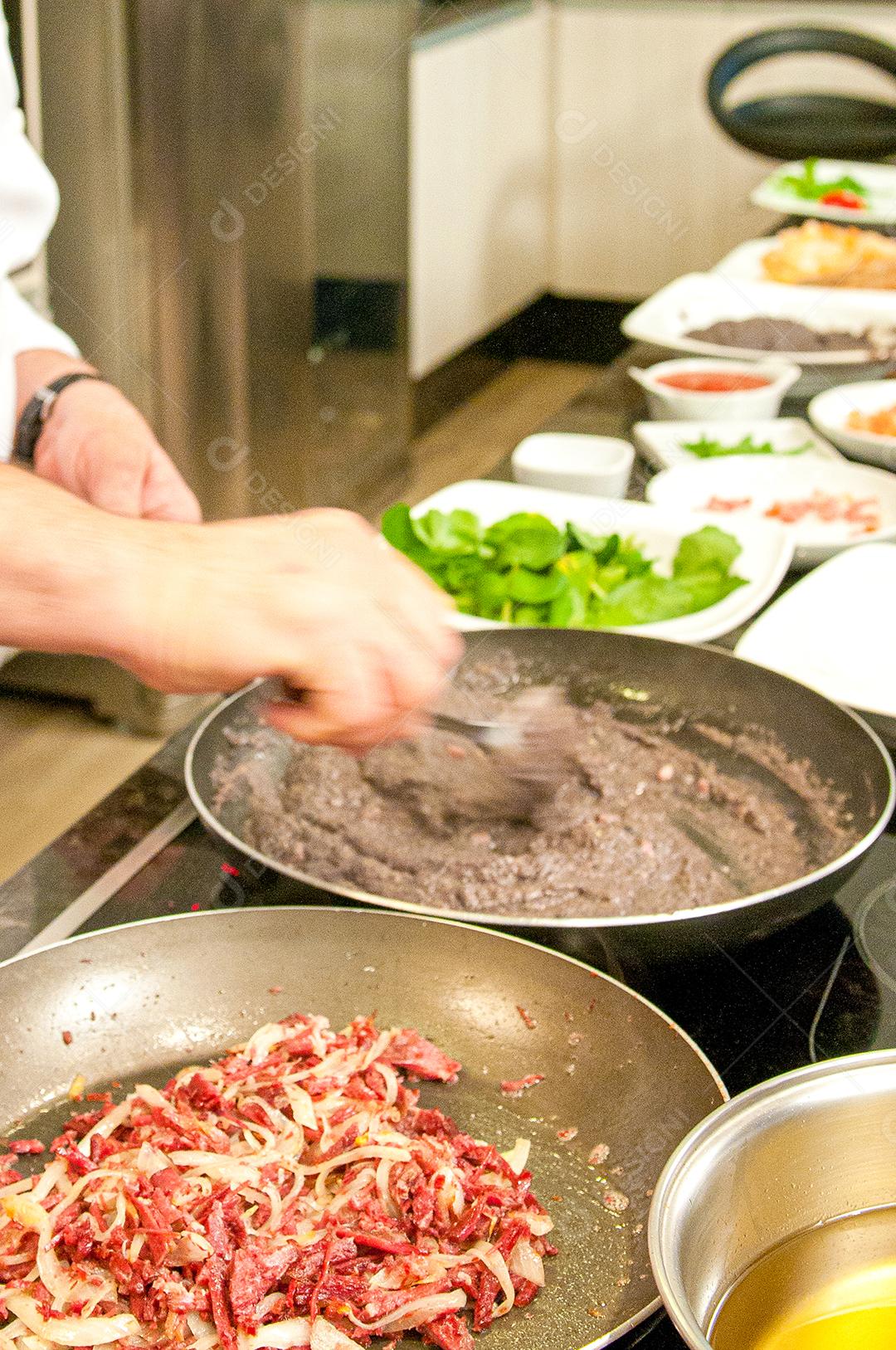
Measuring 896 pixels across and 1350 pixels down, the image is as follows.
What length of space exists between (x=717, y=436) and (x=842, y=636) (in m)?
0.74

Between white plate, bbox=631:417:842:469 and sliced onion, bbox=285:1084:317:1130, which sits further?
white plate, bbox=631:417:842:469

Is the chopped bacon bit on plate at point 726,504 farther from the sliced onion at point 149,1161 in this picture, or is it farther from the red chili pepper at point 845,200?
the red chili pepper at point 845,200

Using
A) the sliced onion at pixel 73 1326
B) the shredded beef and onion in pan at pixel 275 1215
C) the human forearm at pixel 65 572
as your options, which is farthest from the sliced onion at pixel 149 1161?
the human forearm at pixel 65 572

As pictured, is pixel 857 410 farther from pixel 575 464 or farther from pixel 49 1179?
pixel 49 1179

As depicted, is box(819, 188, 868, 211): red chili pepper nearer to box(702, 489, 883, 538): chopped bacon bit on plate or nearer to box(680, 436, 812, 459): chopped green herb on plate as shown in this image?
box(680, 436, 812, 459): chopped green herb on plate

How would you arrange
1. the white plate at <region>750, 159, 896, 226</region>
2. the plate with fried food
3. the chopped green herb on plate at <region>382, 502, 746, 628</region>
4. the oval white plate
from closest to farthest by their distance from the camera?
the chopped green herb on plate at <region>382, 502, 746, 628</region>, the oval white plate, the plate with fried food, the white plate at <region>750, 159, 896, 226</region>

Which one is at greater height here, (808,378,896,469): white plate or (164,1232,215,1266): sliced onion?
(808,378,896,469): white plate

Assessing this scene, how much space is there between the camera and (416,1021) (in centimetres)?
106

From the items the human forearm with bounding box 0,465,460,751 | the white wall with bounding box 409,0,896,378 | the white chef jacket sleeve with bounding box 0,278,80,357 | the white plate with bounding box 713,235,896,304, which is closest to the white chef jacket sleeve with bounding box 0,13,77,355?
the white chef jacket sleeve with bounding box 0,278,80,357

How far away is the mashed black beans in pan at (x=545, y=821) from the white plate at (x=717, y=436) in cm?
89

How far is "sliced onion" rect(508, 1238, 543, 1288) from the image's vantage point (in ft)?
2.76

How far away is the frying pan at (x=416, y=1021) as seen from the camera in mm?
930

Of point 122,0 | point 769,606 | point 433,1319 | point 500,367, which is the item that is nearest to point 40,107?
point 122,0

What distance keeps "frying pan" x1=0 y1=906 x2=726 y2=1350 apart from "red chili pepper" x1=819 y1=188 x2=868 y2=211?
285cm
